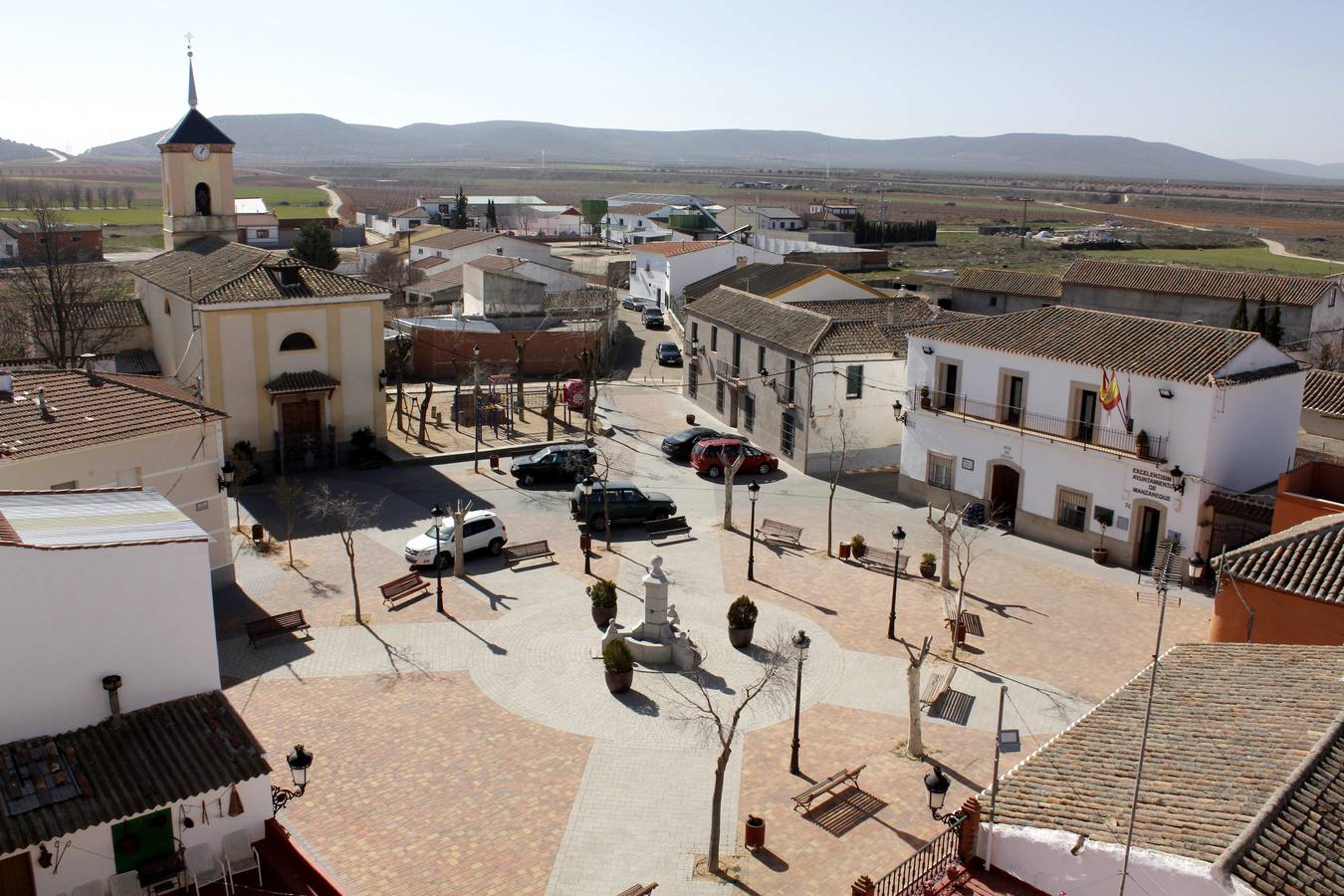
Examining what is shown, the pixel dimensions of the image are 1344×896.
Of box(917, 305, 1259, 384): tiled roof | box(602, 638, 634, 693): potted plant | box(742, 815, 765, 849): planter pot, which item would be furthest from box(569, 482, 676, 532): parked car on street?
box(742, 815, 765, 849): planter pot

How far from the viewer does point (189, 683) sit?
47.8ft

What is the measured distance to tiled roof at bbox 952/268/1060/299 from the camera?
6097 centimetres

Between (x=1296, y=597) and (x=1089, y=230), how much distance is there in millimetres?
123594

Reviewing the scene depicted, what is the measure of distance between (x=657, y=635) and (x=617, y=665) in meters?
2.00

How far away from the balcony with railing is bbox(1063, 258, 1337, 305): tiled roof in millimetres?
29485

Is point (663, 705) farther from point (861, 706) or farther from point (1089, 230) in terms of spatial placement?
point (1089, 230)

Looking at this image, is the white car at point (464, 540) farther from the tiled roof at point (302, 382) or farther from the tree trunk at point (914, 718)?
the tree trunk at point (914, 718)

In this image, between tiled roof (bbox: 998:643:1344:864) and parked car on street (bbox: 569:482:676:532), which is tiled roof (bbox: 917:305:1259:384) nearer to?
parked car on street (bbox: 569:482:676:532)

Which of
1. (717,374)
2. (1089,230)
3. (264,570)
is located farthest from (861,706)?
(1089,230)

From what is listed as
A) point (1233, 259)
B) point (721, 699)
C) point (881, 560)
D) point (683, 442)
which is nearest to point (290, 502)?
point (683, 442)

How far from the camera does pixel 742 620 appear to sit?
23094mm

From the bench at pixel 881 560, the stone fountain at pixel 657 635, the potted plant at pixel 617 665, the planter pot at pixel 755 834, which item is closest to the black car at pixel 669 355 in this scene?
the bench at pixel 881 560

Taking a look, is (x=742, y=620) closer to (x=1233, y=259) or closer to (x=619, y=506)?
(x=619, y=506)

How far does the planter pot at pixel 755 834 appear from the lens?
16297 mm
